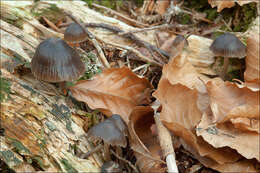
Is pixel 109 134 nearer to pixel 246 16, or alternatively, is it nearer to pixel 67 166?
pixel 67 166

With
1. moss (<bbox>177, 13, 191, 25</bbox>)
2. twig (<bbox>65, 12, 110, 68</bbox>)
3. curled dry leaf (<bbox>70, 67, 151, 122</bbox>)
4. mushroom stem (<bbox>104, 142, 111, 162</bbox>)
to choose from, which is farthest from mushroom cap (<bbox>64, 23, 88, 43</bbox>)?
moss (<bbox>177, 13, 191, 25</bbox>)

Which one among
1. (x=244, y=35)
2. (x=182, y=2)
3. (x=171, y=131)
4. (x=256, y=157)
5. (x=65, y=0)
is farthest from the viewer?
(x=182, y=2)

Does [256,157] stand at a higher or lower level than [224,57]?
lower

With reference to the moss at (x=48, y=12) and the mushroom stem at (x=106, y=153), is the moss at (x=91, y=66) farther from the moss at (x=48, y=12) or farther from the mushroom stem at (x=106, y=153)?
the moss at (x=48, y=12)

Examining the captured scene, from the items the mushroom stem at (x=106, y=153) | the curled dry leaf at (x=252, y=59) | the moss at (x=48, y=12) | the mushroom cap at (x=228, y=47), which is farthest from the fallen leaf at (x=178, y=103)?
the moss at (x=48, y=12)

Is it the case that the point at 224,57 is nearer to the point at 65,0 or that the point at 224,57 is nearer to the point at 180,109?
the point at 180,109

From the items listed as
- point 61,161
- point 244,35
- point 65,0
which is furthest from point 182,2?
point 61,161

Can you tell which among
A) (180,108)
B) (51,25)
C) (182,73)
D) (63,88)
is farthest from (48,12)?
(180,108)
